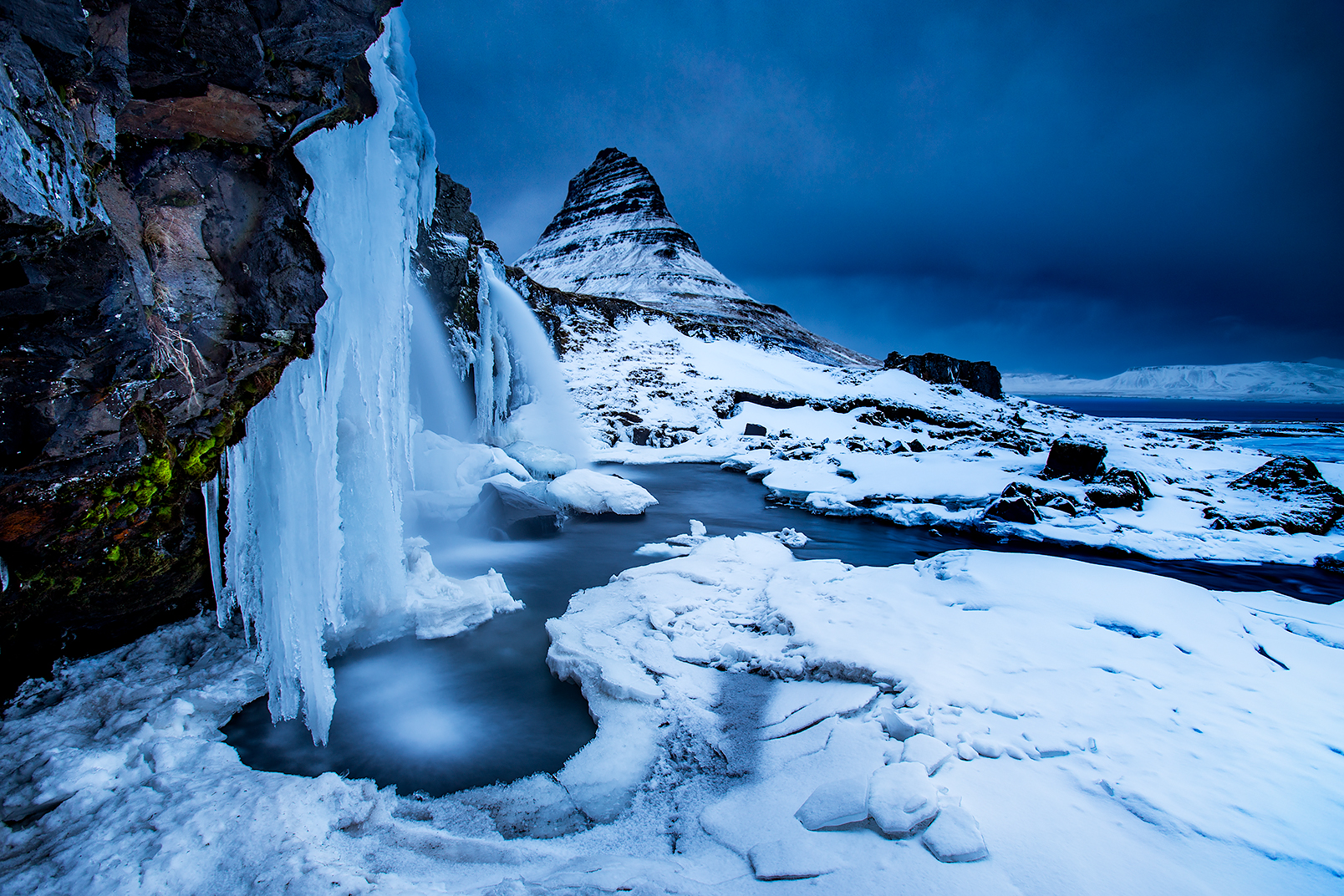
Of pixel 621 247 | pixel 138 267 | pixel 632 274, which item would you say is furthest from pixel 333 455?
pixel 621 247

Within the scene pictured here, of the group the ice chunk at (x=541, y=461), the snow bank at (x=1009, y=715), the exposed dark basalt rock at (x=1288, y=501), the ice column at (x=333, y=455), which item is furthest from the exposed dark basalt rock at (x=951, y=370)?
the ice column at (x=333, y=455)

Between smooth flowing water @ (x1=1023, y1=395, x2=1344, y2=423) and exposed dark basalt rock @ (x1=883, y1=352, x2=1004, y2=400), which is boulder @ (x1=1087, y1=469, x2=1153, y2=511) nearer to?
exposed dark basalt rock @ (x1=883, y1=352, x2=1004, y2=400)

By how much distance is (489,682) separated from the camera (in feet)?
17.3

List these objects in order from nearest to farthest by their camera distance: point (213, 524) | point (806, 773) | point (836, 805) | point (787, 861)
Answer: point (787, 861) < point (836, 805) < point (806, 773) < point (213, 524)

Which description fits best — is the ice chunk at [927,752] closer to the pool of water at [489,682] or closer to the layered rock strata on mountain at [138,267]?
the pool of water at [489,682]

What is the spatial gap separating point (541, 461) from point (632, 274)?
7057 centimetres

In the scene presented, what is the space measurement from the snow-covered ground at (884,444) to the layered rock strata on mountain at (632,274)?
457 centimetres

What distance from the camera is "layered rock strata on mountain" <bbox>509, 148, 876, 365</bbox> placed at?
46.7 metres

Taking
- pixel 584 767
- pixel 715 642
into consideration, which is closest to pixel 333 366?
pixel 584 767

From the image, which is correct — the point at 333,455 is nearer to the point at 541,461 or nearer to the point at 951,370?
the point at 541,461

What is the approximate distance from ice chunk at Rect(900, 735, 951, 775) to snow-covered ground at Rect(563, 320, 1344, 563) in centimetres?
921

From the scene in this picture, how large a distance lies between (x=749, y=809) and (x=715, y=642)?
7.44 feet

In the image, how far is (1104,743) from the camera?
352cm

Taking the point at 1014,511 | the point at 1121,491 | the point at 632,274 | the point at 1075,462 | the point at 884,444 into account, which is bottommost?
the point at 1014,511
